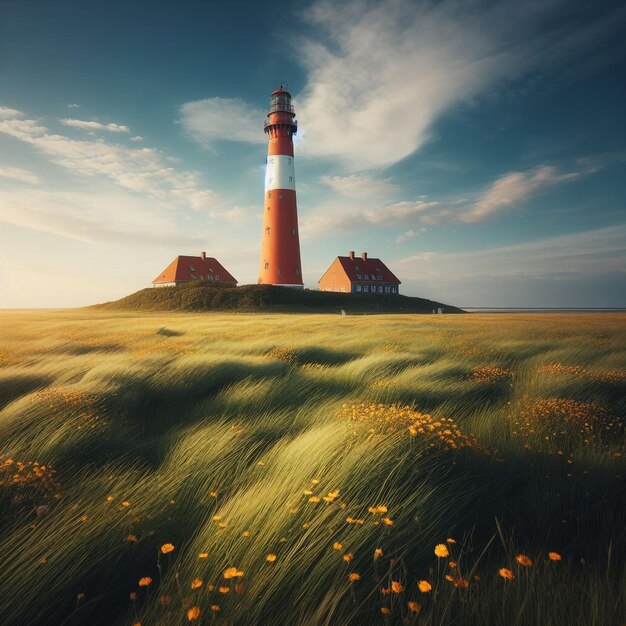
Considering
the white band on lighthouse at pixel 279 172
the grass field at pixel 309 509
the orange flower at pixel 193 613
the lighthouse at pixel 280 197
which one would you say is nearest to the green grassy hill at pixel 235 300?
the lighthouse at pixel 280 197

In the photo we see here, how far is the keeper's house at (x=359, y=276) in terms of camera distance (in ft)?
219

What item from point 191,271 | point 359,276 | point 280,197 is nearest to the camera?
point 280,197

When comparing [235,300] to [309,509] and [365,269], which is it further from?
[309,509]

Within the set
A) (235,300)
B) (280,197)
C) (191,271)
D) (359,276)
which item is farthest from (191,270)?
(359,276)

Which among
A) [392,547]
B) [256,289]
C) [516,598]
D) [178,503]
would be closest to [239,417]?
[178,503]

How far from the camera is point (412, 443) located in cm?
347

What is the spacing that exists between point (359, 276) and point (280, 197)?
2588 centimetres

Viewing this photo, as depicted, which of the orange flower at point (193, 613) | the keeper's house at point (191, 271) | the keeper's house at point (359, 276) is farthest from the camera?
the keeper's house at point (359, 276)

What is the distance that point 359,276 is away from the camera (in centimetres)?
6794

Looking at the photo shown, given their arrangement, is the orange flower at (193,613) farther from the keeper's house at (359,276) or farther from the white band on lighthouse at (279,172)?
the keeper's house at (359,276)

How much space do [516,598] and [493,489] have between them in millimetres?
1392

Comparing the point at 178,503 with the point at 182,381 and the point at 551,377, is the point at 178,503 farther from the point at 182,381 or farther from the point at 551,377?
the point at 551,377

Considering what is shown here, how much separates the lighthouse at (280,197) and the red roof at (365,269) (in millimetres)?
20080

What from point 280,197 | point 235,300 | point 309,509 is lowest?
point 309,509
